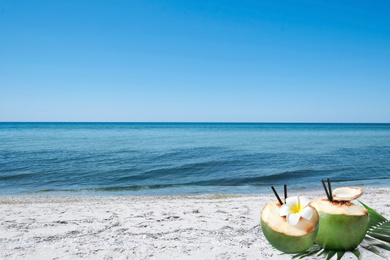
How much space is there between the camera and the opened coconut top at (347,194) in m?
0.88

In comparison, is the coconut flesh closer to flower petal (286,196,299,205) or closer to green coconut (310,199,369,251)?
green coconut (310,199,369,251)

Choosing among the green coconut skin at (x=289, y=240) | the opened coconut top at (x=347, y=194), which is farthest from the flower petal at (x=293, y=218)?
the opened coconut top at (x=347, y=194)

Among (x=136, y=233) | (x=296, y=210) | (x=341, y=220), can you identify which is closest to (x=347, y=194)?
(x=341, y=220)

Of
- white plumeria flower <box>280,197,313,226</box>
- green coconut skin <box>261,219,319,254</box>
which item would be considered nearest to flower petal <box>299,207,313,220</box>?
white plumeria flower <box>280,197,313,226</box>

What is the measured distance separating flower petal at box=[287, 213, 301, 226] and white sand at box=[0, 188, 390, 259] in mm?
2423

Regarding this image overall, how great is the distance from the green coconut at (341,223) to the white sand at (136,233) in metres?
2.14

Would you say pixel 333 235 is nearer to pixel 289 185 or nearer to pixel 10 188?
pixel 289 185

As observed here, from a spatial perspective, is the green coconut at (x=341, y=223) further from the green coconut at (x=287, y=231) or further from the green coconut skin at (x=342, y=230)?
the green coconut at (x=287, y=231)

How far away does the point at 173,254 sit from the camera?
389cm

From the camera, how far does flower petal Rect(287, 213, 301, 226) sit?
78 centimetres

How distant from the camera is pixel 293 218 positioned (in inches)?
31.0

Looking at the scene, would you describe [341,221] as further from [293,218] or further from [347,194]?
[293,218]

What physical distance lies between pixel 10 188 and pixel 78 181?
261cm

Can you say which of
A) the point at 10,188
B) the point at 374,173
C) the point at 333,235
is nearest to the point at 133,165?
the point at 10,188
